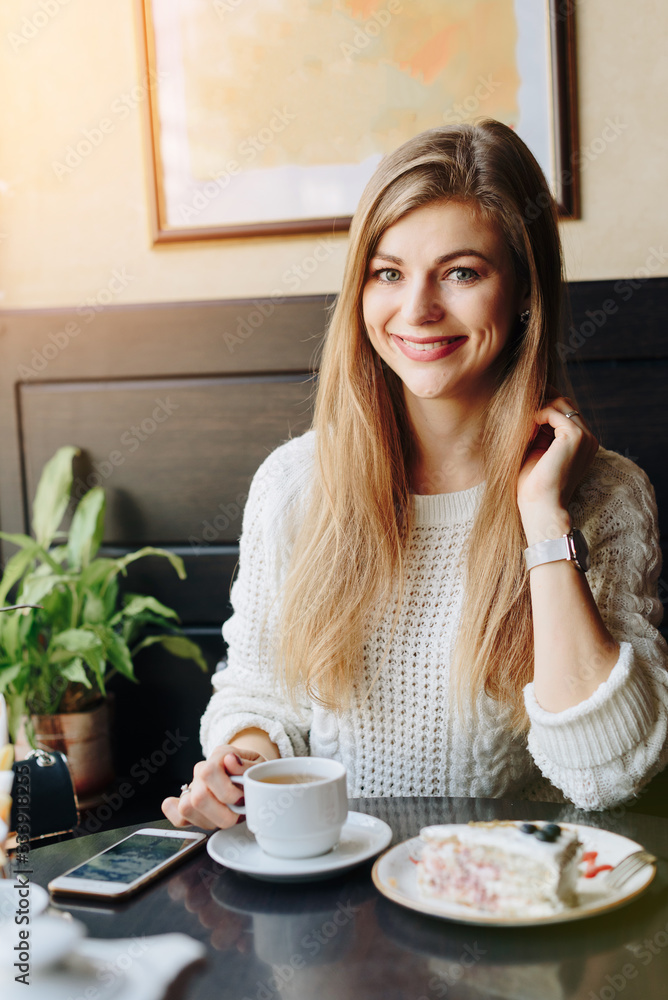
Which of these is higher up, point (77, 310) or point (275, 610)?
point (77, 310)

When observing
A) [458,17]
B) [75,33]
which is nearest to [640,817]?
[458,17]

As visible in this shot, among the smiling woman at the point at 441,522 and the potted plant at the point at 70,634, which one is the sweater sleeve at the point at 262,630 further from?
the potted plant at the point at 70,634

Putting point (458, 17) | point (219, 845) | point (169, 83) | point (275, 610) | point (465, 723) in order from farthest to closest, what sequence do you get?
point (169, 83) < point (458, 17) < point (275, 610) < point (465, 723) < point (219, 845)

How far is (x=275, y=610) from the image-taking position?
1.40 meters

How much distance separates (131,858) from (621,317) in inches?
64.6

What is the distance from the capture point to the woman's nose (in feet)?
4.21

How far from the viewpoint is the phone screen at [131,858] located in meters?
0.83

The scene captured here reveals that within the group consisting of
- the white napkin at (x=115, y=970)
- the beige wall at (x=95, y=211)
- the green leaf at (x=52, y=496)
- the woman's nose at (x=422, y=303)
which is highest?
the beige wall at (x=95, y=211)

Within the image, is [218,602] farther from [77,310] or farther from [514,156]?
[514,156]

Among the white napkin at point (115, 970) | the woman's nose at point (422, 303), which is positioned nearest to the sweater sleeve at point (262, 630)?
the woman's nose at point (422, 303)

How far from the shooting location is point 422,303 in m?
1.28

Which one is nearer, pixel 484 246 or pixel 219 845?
pixel 219 845

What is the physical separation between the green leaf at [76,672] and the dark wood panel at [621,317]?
4.22ft

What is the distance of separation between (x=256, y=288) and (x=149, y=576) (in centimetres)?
77
